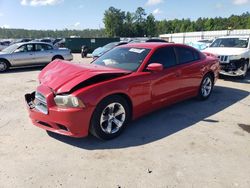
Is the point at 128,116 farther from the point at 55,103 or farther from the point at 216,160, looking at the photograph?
the point at 216,160

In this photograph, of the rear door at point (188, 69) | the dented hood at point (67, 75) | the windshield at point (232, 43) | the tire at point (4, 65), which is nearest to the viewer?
the dented hood at point (67, 75)

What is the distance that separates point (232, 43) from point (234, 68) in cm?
159

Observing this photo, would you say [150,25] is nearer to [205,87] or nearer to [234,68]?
[234,68]

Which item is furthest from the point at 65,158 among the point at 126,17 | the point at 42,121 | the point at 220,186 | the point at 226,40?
the point at 126,17

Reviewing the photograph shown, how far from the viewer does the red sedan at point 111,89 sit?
388 centimetres

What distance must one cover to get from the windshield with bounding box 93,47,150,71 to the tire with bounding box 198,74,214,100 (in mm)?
2184

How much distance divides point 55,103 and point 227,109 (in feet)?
13.4

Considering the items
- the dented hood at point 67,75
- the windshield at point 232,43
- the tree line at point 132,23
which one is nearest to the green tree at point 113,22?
the tree line at point 132,23

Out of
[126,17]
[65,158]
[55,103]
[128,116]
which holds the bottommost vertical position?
[65,158]

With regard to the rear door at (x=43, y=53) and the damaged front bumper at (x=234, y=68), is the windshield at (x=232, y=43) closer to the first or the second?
the damaged front bumper at (x=234, y=68)

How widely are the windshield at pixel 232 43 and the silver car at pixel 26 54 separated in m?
8.41

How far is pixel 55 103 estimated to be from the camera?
3.95 m

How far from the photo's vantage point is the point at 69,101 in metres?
3.81

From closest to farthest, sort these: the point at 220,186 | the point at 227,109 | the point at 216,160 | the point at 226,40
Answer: the point at 220,186, the point at 216,160, the point at 227,109, the point at 226,40
